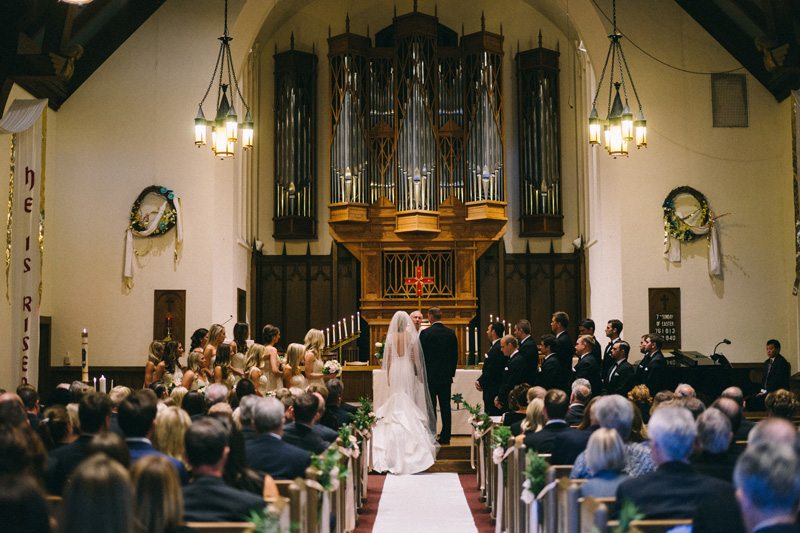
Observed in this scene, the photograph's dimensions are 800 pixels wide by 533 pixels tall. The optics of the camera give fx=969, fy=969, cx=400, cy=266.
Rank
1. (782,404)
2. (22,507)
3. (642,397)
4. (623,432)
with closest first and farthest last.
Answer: (22,507) < (623,432) < (782,404) < (642,397)

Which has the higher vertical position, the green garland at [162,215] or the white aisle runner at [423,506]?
the green garland at [162,215]

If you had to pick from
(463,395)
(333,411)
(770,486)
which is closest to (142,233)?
(463,395)

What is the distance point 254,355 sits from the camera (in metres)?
9.08

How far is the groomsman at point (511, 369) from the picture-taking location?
31.1ft

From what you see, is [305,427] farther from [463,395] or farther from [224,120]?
[463,395]

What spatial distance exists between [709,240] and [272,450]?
9.02 m

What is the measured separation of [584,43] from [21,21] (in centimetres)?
725

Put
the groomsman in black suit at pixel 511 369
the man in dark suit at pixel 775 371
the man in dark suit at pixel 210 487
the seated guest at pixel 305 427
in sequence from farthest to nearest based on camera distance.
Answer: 1. the man in dark suit at pixel 775 371
2. the groomsman in black suit at pixel 511 369
3. the seated guest at pixel 305 427
4. the man in dark suit at pixel 210 487

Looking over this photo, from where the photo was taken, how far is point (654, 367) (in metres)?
9.57

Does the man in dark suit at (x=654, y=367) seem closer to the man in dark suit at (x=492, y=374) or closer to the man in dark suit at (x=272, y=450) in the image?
the man in dark suit at (x=492, y=374)

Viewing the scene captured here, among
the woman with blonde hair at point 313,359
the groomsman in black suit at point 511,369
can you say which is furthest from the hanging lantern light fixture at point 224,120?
the groomsman in black suit at point 511,369

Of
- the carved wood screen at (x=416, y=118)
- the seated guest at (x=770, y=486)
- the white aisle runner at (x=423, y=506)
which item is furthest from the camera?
the carved wood screen at (x=416, y=118)

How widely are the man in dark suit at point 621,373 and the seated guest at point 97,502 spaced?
681cm

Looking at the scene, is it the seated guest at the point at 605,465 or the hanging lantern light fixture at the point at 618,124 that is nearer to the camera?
the seated guest at the point at 605,465
